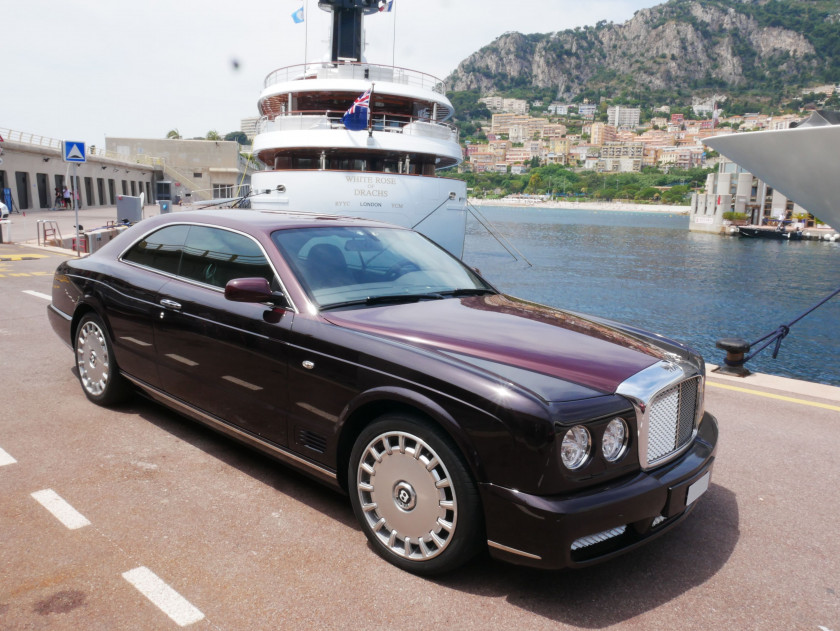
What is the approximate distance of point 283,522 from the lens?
131 inches

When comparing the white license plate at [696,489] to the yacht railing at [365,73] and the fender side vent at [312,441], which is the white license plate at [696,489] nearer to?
the fender side vent at [312,441]

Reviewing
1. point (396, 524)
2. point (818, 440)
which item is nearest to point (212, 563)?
point (396, 524)

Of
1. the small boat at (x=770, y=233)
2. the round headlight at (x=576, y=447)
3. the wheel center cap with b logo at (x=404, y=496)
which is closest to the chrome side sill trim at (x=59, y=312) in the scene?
the wheel center cap with b logo at (x=404, y=496)

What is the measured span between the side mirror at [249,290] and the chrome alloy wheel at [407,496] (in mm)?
996

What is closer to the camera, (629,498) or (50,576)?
(629,498)

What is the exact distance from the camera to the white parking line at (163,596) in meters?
2.53

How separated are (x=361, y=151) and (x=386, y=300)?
618 inches

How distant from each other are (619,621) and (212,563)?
5.70 ft

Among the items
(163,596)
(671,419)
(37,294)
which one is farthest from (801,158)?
(37,294)

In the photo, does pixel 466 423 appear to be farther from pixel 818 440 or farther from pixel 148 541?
pixel 818 440

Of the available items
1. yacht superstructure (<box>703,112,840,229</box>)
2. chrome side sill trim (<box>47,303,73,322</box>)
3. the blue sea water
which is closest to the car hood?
chrome side sill trim (<box>47,303,73,322</box>)

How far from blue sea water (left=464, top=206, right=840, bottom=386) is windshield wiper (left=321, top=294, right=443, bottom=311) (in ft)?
32.4

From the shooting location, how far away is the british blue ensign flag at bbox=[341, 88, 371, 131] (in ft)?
57.2

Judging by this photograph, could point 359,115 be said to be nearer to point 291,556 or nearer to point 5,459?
point 5,459
